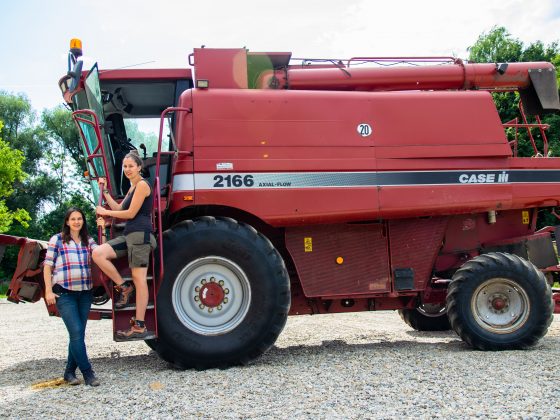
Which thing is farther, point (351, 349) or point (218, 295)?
point (351, 349)

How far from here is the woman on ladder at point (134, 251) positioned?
19.5 feet

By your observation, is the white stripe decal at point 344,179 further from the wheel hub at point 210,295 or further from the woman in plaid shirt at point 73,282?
the woman in plaid shirt at point 73,282

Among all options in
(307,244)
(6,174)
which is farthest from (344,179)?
(6,174)

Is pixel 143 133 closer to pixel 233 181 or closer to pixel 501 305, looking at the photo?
pixel 233 181

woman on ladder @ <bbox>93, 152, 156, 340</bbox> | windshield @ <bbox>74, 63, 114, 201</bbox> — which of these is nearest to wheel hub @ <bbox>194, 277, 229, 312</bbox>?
woman on ladder @ <bbox>93, 152, 156, 340</bbox>

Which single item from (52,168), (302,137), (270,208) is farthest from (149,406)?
(52,168)

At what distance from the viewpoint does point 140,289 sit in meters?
5.99

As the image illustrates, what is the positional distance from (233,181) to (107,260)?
1.61 meters

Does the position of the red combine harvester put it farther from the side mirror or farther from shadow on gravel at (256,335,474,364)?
shadow on gravel at (256,335,474,364)

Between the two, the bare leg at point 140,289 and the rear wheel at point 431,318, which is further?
the rear wheel at point 431,318

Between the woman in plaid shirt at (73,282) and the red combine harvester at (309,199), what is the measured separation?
1.13 ft

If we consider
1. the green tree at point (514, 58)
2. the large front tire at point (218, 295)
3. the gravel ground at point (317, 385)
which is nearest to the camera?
the gravel ground at point (317, 385)

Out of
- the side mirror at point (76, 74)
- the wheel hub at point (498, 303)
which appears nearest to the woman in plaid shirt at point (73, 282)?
the side mirror at point (76, 74)

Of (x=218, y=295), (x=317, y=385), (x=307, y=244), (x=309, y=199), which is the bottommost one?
(x=317, y=385)
